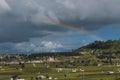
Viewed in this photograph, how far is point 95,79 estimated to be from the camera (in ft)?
360

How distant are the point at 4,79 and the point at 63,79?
71.2ft

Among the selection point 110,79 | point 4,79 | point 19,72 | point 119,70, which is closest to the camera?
point 110,79

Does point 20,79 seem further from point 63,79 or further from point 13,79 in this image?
point 63,79

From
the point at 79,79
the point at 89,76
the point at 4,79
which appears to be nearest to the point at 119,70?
the point at 89,76

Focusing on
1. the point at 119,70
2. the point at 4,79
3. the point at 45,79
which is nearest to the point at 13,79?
the point at 4,79

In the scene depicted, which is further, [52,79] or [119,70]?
[119,70]

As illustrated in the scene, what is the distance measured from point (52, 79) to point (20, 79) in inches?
458

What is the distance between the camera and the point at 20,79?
116m

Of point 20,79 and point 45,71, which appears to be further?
point 45,71

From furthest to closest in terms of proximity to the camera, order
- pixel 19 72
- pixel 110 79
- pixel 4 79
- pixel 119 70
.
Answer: pixel 119 70, pixel 19 72, pixel 4 79, pixel 110 79

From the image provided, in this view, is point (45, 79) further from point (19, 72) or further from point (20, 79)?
point (19, 72)

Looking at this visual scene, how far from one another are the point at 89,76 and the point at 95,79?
33.2 ft

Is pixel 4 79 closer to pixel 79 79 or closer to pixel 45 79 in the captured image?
pixel 45 79

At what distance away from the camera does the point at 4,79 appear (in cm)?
11738
